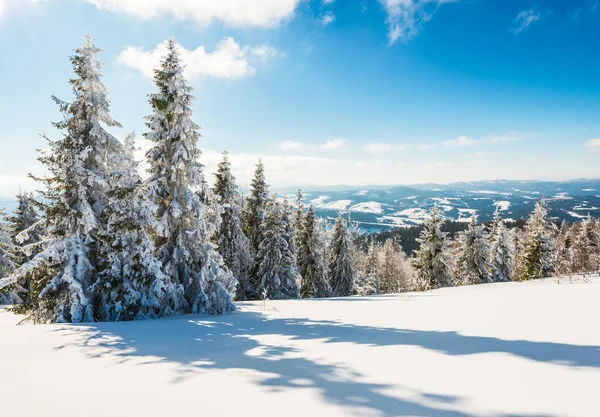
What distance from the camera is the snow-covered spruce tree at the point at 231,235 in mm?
24109

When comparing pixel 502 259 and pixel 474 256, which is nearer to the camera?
pixel 474 256

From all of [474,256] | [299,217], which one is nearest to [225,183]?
[299,217]

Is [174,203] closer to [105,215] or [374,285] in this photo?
[105,215]

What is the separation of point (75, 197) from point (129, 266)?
327 cm

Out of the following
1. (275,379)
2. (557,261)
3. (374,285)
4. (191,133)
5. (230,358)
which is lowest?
(374,285)

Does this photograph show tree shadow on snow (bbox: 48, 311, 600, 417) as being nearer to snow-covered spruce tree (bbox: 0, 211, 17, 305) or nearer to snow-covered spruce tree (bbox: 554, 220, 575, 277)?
snow-covered spruce tree (bbox: 554, 220, 575, 277)

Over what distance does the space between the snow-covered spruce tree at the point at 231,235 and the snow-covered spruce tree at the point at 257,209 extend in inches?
92.7

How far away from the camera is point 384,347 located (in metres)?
4.87

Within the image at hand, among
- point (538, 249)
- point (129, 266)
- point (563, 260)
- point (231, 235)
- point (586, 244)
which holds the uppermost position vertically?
point (129, 266)

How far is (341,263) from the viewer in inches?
1357

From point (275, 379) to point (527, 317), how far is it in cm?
531

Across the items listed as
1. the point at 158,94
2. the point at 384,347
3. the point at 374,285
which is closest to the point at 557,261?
the point at 384,347

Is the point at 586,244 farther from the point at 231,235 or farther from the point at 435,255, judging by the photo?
the point at 231,235

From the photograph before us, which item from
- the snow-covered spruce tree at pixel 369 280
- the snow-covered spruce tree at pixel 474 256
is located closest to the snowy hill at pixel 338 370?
the snow-covered spruce tree at pixel 474 256
